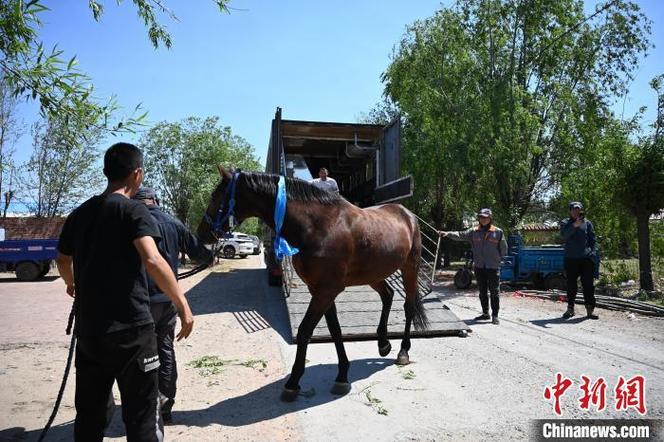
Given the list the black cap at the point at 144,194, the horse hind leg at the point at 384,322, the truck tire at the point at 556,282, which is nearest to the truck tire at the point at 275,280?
the horse hind leg at the point at 384,322

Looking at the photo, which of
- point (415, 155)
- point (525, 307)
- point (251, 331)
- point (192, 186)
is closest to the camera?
point (251, 331)

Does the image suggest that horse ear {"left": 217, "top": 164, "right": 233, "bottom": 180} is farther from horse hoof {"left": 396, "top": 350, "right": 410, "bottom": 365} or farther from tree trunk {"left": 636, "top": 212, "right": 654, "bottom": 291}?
tree trunk {"left": 636, "top": 212, "right": 654, "bottom": 291}

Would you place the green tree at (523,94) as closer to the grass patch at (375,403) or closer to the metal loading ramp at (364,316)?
the metal loading ramp at (364,316)

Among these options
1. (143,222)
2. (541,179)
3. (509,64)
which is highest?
(509,64)

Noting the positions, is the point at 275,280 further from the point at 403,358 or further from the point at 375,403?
the point at 375,403

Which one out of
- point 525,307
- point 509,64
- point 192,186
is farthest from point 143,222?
point 192,186

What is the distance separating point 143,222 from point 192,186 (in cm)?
2112

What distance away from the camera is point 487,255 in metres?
6.90

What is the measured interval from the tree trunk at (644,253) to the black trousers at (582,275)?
362 cm

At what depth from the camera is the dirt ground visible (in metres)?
3.24

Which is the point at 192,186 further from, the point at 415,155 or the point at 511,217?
the point at 511,217

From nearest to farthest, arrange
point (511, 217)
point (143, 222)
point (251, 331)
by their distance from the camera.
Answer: point (143, 222), point (251, 331), point (511, 217)

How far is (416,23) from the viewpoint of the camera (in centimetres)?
1891

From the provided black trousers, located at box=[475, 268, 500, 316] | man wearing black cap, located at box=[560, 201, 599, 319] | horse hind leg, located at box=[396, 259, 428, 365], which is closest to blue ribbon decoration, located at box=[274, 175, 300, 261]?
horse hind leg, located at box=[396, 259, 428, 365]
